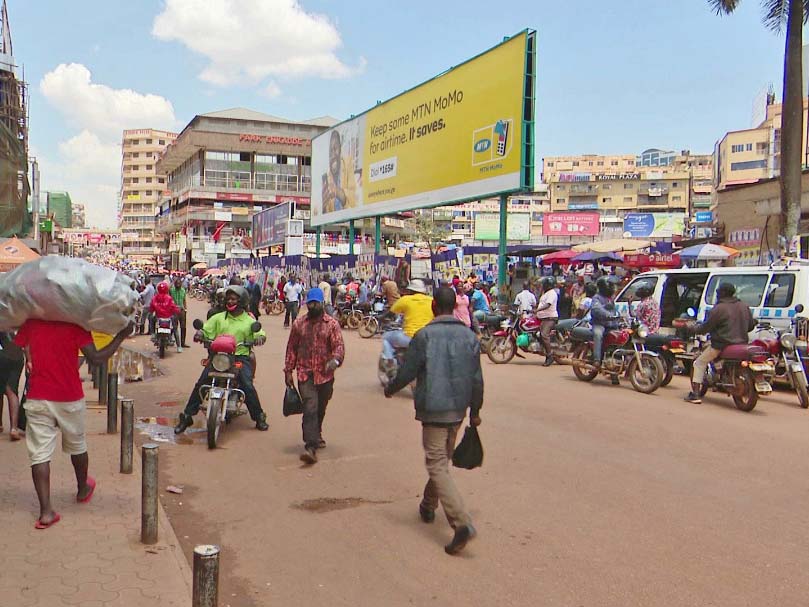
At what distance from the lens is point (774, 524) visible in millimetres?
4773

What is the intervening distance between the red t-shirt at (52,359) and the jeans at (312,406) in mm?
2311

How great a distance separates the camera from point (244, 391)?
767 cm

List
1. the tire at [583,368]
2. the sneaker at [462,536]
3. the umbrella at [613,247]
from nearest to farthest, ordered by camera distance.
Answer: the sneaker at [462,536] → the tire at [583,368] → the umbrella at [613,247]

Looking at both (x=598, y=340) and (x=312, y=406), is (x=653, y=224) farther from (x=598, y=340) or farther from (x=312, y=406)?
(x=312, y=406)

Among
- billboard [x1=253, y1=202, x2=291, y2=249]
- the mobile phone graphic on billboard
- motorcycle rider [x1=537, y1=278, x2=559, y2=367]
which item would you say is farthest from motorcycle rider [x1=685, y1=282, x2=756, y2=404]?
billboard [x1=253, y1=202, x2=291, y2=249]

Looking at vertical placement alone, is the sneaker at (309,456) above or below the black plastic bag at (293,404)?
below

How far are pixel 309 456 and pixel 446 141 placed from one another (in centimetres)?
1821

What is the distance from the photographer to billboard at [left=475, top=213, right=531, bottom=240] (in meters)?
61.1

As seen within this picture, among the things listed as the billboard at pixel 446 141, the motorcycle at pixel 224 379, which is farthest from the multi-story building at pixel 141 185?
the motorcycle at pixel 224 379

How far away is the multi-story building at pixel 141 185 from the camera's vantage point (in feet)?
395

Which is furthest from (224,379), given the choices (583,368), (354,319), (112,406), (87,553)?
(354,319)

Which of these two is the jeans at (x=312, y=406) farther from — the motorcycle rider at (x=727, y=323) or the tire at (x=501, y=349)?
the tire at (x=501, y=349)

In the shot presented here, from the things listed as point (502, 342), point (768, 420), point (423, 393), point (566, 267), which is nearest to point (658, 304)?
point (502, 342)

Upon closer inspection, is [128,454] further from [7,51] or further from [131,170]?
[131,170]
